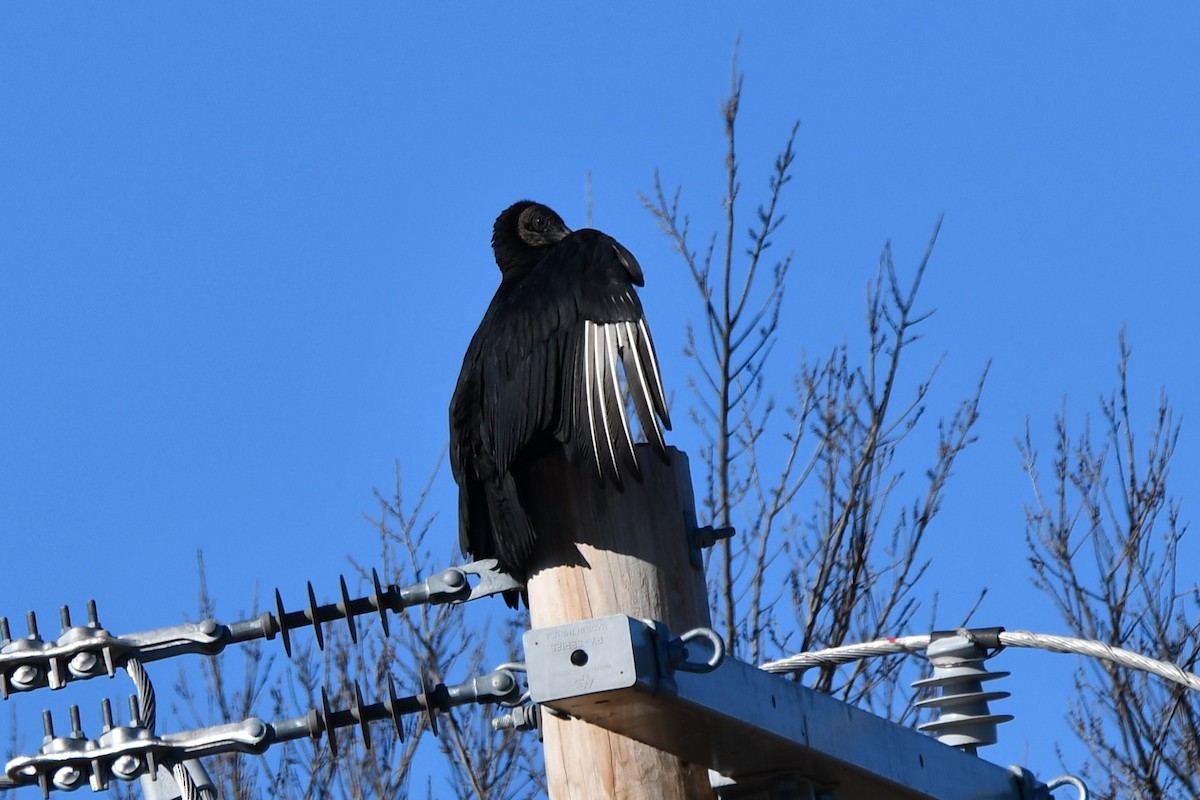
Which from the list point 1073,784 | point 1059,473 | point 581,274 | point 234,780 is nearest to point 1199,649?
point 1059,473

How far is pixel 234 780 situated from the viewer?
8711 millimetres

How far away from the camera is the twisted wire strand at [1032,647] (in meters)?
3.15

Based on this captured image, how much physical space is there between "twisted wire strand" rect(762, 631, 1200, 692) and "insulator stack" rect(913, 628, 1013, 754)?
0.04 meters

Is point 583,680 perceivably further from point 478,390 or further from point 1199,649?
point 1199,649

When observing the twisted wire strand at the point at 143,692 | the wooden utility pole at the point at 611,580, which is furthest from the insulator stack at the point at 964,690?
the twisted wire strand at the point at 143,692

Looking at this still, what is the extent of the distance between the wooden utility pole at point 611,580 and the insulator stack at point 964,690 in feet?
2.29

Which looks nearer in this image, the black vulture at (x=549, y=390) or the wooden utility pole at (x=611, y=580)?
the wooden utility pole at (x=611, y=580)

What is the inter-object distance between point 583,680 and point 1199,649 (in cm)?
668

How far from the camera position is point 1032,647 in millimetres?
3428

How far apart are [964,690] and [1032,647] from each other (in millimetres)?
199

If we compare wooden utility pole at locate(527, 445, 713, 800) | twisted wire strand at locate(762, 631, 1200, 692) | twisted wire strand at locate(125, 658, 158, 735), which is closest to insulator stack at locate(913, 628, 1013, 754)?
twisted wire strand at locate(762, 631, 1200, 692)

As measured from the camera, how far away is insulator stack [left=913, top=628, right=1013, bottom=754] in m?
3.53

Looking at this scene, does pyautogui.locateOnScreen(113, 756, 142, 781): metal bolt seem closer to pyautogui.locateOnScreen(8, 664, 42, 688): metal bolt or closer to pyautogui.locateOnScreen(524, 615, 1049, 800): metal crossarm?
pyautogui.locateOnScreen(8, 664, 42, 688): metal bolt

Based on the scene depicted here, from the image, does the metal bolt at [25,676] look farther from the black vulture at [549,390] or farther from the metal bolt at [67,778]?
the black vulture at [549,390]
